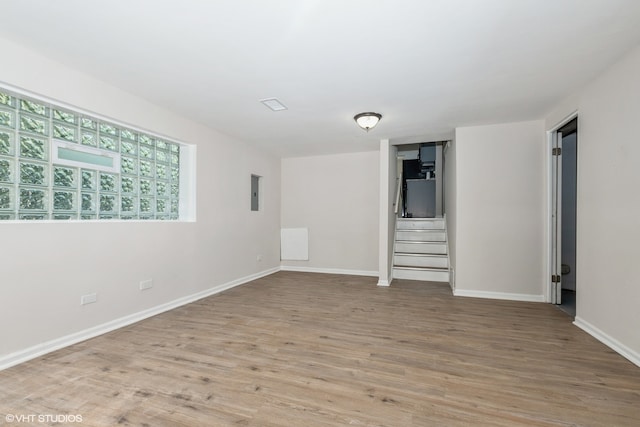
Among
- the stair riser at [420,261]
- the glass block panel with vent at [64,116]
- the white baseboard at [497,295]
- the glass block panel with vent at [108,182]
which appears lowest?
the white baseboard at [497,295]

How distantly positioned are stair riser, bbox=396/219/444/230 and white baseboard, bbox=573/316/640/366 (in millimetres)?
3298

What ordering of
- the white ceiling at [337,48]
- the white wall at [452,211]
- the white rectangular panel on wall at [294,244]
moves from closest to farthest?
1. the white ceiling at [337,48]
2. the white wall at [452,211]
3. the white rectangular panel on wall at [294,244]

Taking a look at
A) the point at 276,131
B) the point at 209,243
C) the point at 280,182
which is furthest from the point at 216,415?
the point at 280,182

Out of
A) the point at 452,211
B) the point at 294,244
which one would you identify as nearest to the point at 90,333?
the point at 294,244

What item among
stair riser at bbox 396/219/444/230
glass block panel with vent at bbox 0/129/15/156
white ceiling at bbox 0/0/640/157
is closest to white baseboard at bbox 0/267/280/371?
glass block panel with vent at bbox 0/129/15/156

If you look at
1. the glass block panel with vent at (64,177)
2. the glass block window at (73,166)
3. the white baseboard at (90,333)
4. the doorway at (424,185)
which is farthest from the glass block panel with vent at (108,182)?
the doorway at (424,185)

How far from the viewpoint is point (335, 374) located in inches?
82.4

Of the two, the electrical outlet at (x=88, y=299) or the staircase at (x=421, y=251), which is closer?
the electrical outlet at (x=88, y=299)

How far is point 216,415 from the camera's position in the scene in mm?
1659

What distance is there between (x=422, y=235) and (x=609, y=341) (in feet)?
11.7

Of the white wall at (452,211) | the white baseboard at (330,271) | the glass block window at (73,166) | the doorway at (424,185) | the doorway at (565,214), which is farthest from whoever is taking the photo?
the doorway at (424,185)

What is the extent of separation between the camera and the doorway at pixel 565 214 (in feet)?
12.5

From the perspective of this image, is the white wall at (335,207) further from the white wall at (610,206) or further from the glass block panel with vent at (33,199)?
the glass block panel with vent at (33,199)

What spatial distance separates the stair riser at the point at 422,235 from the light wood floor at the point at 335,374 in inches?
101
